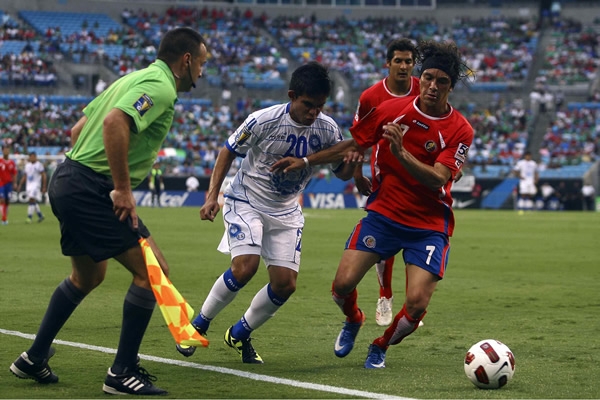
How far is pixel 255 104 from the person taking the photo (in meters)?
51.2

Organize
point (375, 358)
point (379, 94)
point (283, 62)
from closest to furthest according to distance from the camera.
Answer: point (375, 358)
point (379, 94)
point (283, 62)

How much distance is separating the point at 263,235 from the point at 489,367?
226 cm

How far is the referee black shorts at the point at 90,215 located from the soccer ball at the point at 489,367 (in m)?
2.30

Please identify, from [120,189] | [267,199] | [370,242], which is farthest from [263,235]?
[120,189]

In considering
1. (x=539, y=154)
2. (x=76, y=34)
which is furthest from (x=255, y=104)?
(x=539, y=154)

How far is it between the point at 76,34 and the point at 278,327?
155 feet

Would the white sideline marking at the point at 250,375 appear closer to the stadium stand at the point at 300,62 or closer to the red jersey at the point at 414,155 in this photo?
the red jersey at the point at 414,155

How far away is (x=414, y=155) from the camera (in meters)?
7.37

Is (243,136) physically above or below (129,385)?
above

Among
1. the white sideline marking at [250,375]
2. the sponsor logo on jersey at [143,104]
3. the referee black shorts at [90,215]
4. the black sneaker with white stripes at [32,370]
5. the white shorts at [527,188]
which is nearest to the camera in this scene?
the sponsor logo on jersey at [143,104]

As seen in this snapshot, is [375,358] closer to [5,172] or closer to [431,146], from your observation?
[431,146]

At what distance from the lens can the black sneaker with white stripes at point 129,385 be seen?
5.98 m

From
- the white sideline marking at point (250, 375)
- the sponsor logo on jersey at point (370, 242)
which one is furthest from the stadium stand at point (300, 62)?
the sponsor logo on jersey at point (370, 242)

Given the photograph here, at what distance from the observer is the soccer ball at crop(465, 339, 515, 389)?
251 inches
